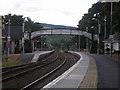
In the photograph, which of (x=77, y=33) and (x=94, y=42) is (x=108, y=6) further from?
(x=77, y=33)

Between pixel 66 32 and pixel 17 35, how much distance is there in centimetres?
1639

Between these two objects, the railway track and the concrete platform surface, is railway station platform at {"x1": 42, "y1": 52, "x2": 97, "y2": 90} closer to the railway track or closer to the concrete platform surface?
the concrete platform surface

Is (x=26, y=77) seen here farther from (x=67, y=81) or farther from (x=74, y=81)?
(x=74, y=81)

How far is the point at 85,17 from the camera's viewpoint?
145m

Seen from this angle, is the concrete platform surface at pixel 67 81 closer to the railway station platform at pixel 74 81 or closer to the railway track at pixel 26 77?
the railway station platform at pixel 74 81

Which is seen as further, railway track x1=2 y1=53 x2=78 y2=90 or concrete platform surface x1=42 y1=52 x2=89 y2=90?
railway track x1=2 y1=53 x2=78 y2=90

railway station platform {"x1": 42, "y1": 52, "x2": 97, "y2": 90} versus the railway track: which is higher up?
railway station platform {"x1": 42, "y1": 52, "x2": 97, "y2": 90}

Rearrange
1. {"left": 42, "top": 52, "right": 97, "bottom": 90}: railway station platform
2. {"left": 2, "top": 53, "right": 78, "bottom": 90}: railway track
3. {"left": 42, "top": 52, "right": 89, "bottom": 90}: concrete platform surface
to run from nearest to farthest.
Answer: {"left": 42, "top": 52, "right": 97, "bottom": 90}: railway station platform, {"left": 42, "top": 52, "right": 89, "bottom": 90}: concrete platform surface, {"left": 2, "top": 53, "right": 78, "bottom": 90}: railway track

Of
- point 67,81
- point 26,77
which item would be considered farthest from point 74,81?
point 26,77

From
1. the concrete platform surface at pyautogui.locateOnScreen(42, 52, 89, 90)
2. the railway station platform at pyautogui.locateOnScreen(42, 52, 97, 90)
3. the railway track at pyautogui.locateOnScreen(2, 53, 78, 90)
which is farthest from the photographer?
the railway track at pyautogui.locateOnScreen(2, 53, 78, 90)

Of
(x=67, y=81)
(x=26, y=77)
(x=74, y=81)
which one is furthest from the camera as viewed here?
(x=26, y=77)

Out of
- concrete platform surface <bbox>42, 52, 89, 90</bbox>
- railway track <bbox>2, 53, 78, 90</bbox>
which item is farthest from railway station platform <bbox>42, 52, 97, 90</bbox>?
railway track <bbox>2, 53, 78, 90</bbox>

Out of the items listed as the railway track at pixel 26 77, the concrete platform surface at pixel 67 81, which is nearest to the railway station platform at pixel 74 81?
the concrete platform surface at pixel 67 81

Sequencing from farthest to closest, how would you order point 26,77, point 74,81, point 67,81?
point 26,77 → point 67,81 → point 74,81
